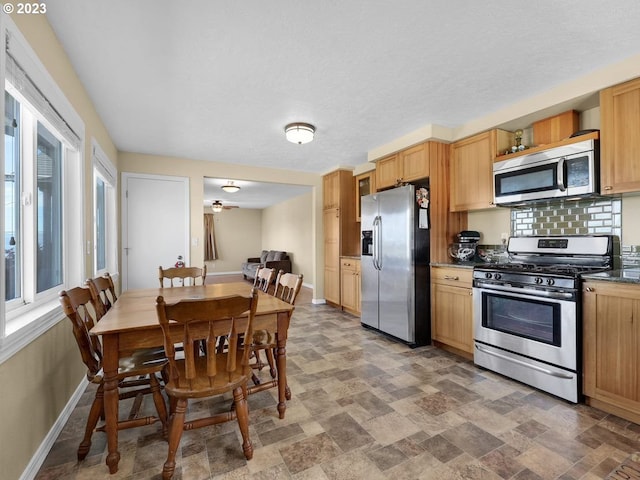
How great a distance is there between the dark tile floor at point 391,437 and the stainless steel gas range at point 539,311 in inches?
6.7

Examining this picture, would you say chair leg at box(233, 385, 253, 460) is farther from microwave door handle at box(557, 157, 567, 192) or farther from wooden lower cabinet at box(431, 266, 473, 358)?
microwave door handle at box(557, 157, 567, 192)

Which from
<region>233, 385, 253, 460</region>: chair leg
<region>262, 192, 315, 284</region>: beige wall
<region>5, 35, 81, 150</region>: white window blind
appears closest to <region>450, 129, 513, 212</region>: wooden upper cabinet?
<region>233, 385, 253, 460</region>: chair leg

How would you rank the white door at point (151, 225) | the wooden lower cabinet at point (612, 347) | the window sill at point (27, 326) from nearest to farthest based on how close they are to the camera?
the window sill at point (27, 326) < the wooden lower cabinet at point (612, 347) < the white door at point (151, 225)

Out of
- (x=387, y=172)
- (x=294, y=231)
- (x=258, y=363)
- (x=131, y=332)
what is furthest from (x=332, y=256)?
(x=131, y=332)

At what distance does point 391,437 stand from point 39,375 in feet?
6.58

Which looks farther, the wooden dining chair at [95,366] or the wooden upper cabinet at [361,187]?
the wooden upper cabinet at [361,187]

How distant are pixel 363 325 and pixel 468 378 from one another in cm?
165

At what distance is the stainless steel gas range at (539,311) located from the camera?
2197 mm

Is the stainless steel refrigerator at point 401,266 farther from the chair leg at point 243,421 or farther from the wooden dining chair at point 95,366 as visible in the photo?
the wooden dining chair at point 95,366

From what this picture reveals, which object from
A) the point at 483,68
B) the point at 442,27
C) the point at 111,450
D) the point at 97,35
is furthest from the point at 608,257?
the point at 97,35

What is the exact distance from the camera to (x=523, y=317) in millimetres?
2508

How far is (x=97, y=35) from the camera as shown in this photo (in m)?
1.89

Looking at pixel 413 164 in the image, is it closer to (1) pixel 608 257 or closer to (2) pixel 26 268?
(1) pixel 608 257

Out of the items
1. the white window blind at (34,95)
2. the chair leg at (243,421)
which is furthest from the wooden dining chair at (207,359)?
the white window blind at (34,95)
